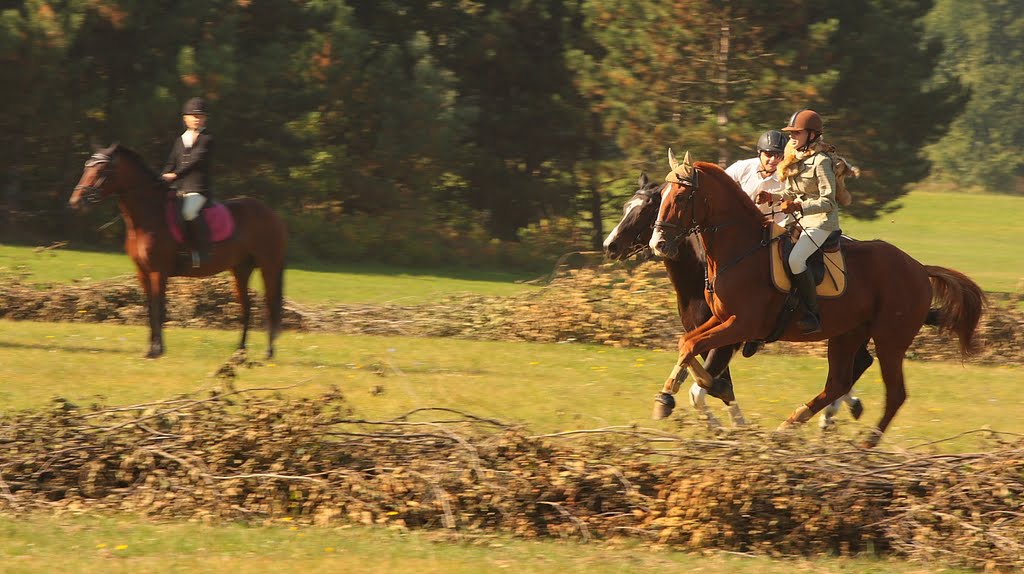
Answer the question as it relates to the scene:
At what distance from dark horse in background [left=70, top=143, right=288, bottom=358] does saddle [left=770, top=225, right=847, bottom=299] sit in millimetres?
6614

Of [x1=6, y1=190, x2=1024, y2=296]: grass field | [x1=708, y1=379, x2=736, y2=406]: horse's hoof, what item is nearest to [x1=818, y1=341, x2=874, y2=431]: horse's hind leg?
[x1=708, y1=379, x2=736, y2=406]: horse's hoof

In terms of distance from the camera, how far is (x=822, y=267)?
11.1 metres

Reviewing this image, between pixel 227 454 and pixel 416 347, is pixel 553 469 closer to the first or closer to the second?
pixel 227 454

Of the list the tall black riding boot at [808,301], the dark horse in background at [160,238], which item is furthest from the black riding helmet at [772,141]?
the dark horse in background at [160,238]

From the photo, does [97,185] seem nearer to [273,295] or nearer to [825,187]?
[273,295]

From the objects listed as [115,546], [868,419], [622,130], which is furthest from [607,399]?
[622,130]

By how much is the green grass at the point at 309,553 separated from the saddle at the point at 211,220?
695 cm

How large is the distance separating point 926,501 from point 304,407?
4.19 metres

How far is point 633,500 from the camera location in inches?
341

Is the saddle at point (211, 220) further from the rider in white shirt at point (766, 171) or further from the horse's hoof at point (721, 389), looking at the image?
the horse's hoof at point (721, 389)

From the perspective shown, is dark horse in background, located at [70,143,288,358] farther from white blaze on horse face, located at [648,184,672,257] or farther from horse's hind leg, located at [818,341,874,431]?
horse's hind leg, located at [818,341,874,431]

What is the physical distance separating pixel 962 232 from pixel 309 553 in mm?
54192

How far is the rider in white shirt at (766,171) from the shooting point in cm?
1169

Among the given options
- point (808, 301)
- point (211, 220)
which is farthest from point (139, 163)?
point (808, 301)
